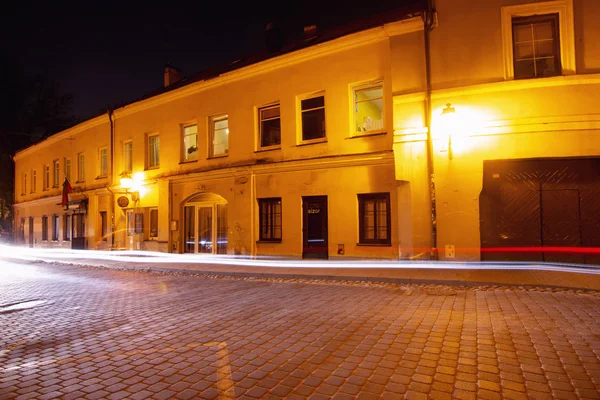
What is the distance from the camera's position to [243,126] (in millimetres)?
16734

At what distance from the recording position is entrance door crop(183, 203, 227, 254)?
1742 centimetres

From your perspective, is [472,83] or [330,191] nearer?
[472,83]

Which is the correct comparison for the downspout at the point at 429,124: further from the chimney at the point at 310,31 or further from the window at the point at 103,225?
the window at the point at 103,225

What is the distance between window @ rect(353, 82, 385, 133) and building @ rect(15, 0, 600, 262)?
5cm

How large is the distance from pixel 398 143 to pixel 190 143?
10.9m

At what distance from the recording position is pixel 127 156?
2206 cm

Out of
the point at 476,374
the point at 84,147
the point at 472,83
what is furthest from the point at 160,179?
the point at 476,374

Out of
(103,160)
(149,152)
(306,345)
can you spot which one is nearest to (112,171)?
(103,160)

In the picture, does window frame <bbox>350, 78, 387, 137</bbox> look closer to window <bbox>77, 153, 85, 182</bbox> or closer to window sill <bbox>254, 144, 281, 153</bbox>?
window sill <bbox>254, 144, 281, 153</bbox>

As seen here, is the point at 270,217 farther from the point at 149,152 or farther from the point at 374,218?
the point at 149,152

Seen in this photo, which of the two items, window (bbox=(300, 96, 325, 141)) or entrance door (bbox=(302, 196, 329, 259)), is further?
window (bbox=(300, 96, 325, 141))

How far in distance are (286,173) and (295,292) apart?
7.14 meters

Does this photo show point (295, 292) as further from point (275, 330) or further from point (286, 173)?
point (286, 173)

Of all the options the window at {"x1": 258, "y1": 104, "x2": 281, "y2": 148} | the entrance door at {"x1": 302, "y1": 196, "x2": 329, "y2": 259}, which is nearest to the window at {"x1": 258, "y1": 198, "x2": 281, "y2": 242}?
the entrance door at {"x1": 302, "y1": 196, "x2": 329, "y2": 259}
